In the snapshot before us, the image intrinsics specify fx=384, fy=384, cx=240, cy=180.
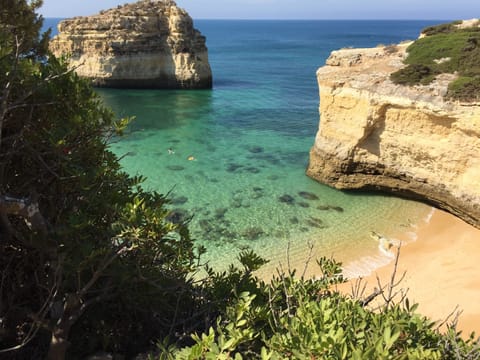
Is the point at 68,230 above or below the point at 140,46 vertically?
below

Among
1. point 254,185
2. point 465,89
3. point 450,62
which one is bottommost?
point 254,185

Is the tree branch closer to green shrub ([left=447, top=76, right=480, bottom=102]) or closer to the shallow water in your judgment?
the shallow water

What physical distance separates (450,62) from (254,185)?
10136 millimetres

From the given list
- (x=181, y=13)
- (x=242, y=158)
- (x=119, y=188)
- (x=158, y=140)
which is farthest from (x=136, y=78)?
(x=119, y=188)

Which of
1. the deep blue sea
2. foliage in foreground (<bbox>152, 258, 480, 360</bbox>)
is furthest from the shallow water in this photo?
foliage in foreground (<bbox>152, 258, 480, 360</bbox>)

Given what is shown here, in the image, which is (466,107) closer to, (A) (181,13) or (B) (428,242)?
(B) (428,242)

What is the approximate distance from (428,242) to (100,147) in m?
12.8

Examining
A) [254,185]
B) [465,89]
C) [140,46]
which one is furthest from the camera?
[140,46]

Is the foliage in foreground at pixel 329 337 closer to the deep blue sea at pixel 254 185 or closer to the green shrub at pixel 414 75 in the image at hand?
the deep blue sea at pixel 254 185

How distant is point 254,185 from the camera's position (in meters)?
18.6

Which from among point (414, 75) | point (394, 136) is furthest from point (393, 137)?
point (414, 75)

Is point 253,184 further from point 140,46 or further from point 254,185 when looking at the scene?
point 140,46

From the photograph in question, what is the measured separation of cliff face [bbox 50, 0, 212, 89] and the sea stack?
1040 inches

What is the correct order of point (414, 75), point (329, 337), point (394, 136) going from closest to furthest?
1. point (329, 337)
2. point (414, 75)
3. point (394, 136)
